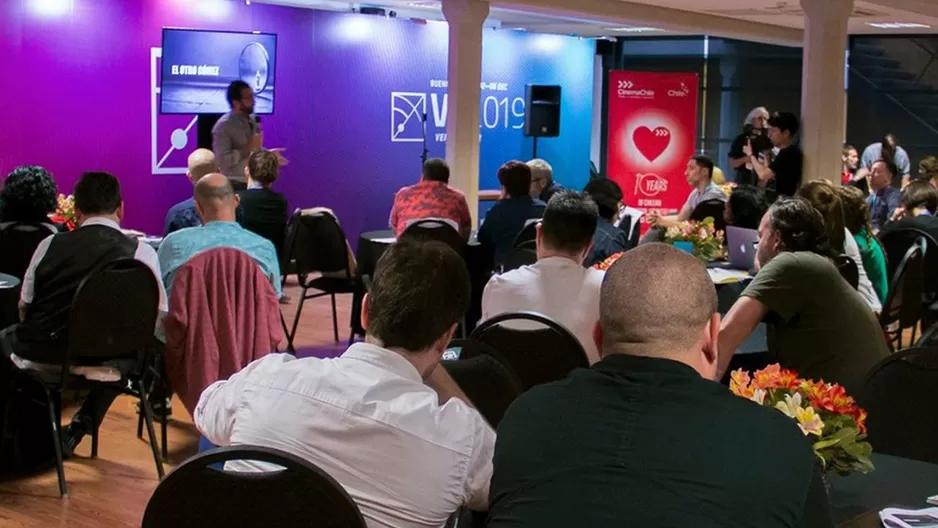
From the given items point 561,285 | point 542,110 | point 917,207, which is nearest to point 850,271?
point 561,285

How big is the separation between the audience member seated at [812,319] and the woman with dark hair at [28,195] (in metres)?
3.53

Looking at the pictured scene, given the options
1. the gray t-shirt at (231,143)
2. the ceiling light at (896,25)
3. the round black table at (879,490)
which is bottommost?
the round black table at (879,490)

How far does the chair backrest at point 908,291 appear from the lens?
6.75m

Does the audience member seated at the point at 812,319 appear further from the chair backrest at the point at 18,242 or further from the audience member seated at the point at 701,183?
the audience member seated at the point at 701,183

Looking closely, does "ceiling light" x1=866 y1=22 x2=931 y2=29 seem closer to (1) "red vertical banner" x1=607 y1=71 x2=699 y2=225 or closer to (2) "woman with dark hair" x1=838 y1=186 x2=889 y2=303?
(1) "red vertical banner" x1=607 y1=71 x2=699 y2=225

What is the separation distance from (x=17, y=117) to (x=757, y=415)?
29.6 feet

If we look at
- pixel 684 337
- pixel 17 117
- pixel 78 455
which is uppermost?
pixel 17 117

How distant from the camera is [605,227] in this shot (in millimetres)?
6633

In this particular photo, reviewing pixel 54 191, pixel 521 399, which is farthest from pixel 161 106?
pixel 521 399

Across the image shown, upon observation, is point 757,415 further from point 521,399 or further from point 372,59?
point 372,59

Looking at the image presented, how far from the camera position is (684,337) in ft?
6.14

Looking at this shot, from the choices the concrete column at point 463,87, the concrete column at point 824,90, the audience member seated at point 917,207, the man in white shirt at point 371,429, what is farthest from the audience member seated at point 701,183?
the man in white shirt at point 371,429

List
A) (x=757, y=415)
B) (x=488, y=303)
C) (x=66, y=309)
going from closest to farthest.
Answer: (x=757, y=415), (x=488, y=303), (x=66, y=309)

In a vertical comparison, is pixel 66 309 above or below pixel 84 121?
below
